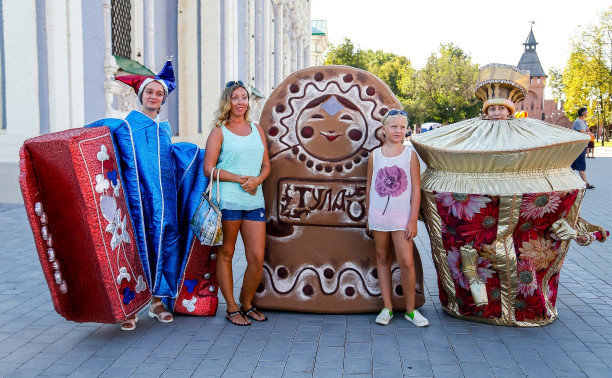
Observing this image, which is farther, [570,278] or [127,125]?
[570,278]

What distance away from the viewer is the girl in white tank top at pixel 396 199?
391 cm

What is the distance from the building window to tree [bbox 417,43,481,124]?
41.2m

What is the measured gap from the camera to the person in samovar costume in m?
3.69

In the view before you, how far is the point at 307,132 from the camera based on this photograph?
14.3 feet

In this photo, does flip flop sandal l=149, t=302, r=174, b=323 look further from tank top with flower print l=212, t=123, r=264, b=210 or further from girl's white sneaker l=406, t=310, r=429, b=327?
girl's white sneaker l=406, t=310, r=429, b=327

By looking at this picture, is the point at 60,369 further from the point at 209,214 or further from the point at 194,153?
the point at 194,153

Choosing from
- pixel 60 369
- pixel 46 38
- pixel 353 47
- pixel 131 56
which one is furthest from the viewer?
pixel 353 47

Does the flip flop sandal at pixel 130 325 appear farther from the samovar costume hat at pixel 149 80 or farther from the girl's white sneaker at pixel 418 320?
the girl's white sneaker at pixel 418 320

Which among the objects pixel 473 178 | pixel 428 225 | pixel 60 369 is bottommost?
pixel 60 369

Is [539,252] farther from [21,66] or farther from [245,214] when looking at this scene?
[21,66]

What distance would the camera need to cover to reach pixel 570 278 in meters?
5.35

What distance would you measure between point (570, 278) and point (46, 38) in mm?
7101

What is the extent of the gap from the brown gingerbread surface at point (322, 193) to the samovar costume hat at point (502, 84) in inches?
24.8

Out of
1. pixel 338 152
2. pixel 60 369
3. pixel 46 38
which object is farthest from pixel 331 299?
pixel 46 38
